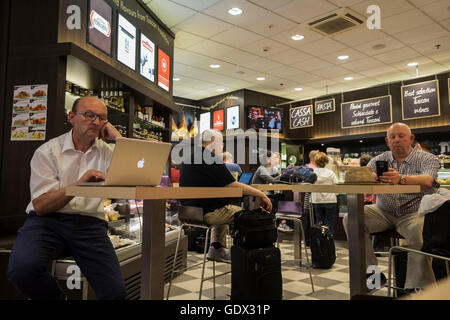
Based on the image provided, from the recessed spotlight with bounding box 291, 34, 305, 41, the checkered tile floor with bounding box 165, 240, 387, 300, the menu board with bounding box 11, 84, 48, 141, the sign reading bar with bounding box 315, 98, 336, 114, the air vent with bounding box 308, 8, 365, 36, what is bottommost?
the checkered tile floor with bounding box 165, 240, 387, 300

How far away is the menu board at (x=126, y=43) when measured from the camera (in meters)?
4.40

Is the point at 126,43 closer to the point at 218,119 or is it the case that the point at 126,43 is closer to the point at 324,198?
the point at 324,198

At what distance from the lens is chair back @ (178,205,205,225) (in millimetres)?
2906

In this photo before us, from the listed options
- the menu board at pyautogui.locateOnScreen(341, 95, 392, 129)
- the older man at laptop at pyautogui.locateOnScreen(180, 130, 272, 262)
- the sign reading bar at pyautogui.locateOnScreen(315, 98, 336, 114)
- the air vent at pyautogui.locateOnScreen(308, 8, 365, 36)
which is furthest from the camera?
the sign reading bar at pyautogui.locateOnScreen(315, 98, 336, 114)

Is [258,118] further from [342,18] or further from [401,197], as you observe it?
[401,197]

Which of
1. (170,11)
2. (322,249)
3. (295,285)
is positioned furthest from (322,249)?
(170,11)

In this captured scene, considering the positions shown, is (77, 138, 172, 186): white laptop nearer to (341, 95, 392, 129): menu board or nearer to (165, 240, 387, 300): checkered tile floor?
(165, 240, 387, 300): checkered tile floor

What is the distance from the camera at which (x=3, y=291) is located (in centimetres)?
246

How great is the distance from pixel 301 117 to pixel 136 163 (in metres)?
8.96

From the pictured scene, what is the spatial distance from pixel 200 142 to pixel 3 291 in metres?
2.01

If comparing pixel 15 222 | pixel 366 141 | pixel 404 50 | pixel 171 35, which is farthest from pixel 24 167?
pixel 366 141

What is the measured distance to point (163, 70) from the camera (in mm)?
5809

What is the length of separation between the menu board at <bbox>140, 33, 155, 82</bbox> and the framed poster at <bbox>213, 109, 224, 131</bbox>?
481 centimetres

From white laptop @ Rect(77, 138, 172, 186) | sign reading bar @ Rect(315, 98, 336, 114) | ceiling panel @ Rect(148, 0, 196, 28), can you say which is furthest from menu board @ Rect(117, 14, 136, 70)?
sign reading bar @ Rect(315, 98, 336, 114)
